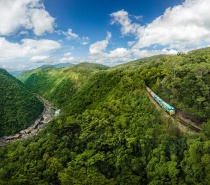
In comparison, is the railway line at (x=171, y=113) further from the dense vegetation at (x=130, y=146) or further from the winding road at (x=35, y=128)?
the winding road at (x=35, y=128)

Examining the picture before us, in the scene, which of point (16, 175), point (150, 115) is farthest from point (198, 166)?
point (16, 175)

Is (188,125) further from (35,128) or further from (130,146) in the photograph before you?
(35,128)

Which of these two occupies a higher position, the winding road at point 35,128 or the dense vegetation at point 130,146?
the dense vegetation at point 130,146

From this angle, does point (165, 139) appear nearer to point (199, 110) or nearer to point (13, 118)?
point (199, 110)

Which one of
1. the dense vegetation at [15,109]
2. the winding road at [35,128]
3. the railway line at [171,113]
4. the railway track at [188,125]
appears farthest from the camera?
the dense vegetation at [15,109]

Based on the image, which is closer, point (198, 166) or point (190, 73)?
point (198, 166)

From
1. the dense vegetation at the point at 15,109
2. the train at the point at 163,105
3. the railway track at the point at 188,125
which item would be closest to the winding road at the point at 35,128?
the dense vegetation at the point at 15,109

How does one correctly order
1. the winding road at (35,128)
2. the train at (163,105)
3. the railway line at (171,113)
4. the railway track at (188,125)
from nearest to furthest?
the railway track at (188,125) < the railway line at (171,113) < the train at (163,105) < the winding road at (35,128)

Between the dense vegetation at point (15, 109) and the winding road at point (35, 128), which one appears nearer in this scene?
the winding road at point (35, 128)
